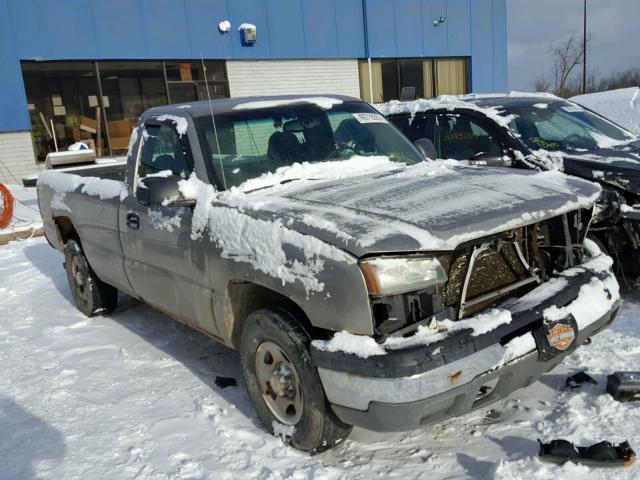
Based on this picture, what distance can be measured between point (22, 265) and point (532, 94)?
6938mm

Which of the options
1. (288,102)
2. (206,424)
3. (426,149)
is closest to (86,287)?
(206,424)

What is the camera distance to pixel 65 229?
598 cm

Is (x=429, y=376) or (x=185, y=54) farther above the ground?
(x=185, y=54)

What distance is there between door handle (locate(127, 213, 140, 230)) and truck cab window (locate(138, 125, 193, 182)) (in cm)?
33

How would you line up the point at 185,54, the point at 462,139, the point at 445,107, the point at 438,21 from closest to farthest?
the point at 462,139 → the point at 445,107 → the point at 185,54 → the point at 438,21

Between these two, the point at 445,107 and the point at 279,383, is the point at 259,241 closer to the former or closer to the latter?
the point at 279,383

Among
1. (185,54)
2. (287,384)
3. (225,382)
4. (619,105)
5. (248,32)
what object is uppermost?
(248,32)

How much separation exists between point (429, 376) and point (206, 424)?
1629mm

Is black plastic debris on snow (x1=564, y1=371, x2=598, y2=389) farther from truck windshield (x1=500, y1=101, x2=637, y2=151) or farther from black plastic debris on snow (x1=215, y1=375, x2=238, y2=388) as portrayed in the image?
truck windshield (x1=500, y1=101, x2=637, y2=151)

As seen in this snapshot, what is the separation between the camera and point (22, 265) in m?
7.95

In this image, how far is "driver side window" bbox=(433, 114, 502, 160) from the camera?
5.95 meters

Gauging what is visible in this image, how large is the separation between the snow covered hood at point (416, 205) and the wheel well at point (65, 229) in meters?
3.08

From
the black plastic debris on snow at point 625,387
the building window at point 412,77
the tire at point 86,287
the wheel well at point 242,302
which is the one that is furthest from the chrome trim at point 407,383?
the building window at point 412,77

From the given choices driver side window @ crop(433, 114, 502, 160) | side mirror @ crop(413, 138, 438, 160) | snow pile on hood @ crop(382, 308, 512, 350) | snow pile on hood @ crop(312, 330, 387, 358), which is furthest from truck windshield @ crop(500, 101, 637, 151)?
snow pile on hood @ crop(312, 330, 387, 358)
